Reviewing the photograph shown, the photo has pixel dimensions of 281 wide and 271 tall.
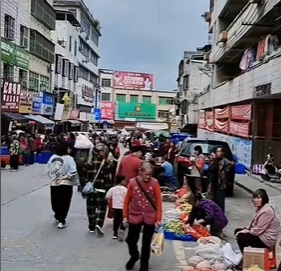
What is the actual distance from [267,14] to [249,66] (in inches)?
200

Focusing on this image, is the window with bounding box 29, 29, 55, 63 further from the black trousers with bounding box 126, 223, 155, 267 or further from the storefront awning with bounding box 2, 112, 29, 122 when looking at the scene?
the black trousers with bounding box 126, 223, 155, 267

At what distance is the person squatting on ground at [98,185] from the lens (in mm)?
8922

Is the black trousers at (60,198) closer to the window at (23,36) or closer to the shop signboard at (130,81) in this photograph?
the window at (23,36)

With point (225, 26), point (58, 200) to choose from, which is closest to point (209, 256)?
point (58, 200)

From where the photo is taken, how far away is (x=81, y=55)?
64.0m

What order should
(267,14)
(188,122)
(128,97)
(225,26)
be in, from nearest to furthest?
1. (267,14)
2. (225,26)
3. (188,122)
4. (128,97)

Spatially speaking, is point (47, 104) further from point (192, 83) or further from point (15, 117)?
point (192, 83)

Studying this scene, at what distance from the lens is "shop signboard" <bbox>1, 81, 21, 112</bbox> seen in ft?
84.5

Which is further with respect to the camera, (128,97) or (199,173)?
(128,97)

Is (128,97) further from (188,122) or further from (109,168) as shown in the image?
(109,168)

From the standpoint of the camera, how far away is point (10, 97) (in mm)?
27078

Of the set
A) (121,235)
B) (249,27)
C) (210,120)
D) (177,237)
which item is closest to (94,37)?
(210,120)

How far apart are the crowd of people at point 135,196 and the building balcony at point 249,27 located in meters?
9.39

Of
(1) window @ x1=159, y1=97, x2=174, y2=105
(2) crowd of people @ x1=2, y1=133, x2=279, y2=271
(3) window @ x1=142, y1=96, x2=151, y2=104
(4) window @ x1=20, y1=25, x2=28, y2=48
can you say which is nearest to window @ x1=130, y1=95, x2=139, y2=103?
(3) window @ x1=142, y1=96, x2=151, y2=104
